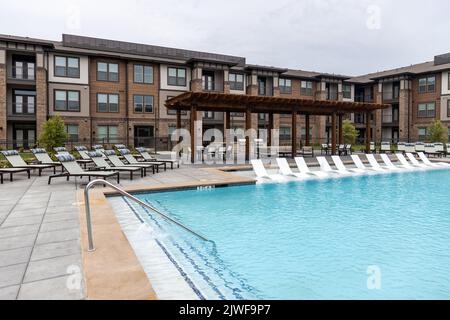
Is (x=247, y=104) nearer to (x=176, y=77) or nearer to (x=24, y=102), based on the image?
(x=176, y=77)

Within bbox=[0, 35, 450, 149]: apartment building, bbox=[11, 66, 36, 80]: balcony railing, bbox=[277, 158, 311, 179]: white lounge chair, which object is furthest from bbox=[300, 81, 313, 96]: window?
bbox=[11, 66, 36, 80]: balcony railing

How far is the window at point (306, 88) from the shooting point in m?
41.5

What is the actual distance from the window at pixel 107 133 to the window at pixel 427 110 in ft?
112

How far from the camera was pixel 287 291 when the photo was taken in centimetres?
436

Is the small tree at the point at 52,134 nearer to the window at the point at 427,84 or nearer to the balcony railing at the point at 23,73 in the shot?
the balcony railing at the point at 23,73

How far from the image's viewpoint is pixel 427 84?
39.2 meters

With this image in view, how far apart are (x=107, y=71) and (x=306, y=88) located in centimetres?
2321

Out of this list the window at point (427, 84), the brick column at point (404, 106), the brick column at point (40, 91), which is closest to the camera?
the brick column at point (40, 91)

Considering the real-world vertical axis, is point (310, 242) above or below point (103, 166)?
below

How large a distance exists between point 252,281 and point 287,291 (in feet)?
1.63

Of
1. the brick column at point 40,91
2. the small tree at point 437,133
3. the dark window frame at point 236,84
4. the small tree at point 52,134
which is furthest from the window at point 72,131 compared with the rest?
the small tree at point 437,133

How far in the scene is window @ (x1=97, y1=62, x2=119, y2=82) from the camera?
101ft

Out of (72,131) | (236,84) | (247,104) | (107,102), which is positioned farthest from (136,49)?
(247,104)
